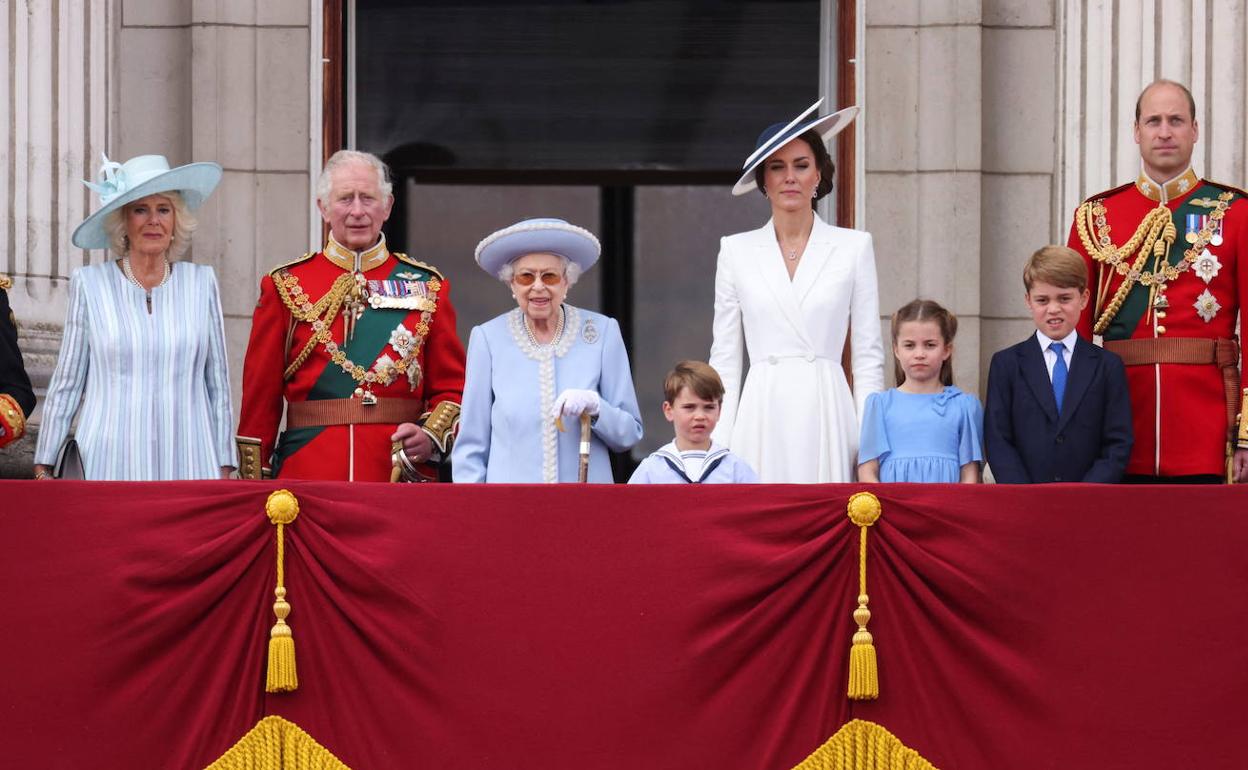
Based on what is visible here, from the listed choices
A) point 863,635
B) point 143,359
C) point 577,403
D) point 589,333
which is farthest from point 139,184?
point 863,635

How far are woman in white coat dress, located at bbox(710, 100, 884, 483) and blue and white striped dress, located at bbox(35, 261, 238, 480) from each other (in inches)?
63.9

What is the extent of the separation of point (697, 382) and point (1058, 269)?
1.17 metres

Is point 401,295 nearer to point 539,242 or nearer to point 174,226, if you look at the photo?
point 539,242

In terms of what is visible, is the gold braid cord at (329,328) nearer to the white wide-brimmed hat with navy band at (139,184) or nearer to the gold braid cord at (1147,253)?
the white wide-brimmed hat with navy band at (139,184)

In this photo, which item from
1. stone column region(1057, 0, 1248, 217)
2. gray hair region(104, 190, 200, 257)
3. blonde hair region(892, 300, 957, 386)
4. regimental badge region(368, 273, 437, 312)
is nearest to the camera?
blonde hair region(892, 300, 957, 386)

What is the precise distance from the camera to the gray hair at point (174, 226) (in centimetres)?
693

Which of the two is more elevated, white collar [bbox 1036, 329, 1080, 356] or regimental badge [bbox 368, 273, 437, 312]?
regimental badge [bbox 368, 273, 437, 312]

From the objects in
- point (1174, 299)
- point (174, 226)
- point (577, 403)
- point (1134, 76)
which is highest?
point (1134, 76)

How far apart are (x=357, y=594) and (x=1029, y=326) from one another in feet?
13.4

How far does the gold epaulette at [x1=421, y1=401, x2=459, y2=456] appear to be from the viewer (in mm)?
→ 6887

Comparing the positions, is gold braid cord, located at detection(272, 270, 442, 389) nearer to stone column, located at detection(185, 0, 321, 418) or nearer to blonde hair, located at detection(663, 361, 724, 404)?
blonde hair, located at detection(663, 361, 724, 404)

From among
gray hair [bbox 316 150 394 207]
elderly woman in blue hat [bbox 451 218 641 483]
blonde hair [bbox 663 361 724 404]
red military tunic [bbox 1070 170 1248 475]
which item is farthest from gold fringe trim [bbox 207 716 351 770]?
red military tunic [bbox 1070 170 1248 475]

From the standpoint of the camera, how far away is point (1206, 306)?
684 centimetres

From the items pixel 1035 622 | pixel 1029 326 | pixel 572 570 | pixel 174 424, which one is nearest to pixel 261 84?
pixel 174 424
